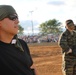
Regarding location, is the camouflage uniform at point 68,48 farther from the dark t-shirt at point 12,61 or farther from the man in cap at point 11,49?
the dark t-shirt at point 12,61

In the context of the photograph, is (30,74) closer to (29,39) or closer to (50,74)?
(50,74)

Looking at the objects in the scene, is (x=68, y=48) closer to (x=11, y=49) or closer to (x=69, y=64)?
(x=69, y=64)

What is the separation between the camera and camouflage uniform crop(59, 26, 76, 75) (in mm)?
7918

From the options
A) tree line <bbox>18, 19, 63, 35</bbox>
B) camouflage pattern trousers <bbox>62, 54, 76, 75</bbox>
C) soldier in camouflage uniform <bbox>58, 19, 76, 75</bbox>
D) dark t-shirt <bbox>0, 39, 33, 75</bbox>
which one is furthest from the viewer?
tree line <bbox>18, 19, 63, 35</bbox>

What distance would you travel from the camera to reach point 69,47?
7957 millimetres

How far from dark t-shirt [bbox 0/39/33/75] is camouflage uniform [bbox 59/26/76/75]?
182 inches

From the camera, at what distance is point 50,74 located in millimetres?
12953

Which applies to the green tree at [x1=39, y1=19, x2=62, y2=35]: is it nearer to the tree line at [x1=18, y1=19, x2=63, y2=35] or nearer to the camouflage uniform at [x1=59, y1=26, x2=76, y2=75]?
the tree line at [x1=18, y1=19, x2=63, y2=35]

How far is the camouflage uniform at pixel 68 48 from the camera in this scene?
792 cm

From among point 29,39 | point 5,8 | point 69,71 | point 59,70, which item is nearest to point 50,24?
point 29,39

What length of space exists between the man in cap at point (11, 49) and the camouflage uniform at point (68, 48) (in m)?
4.52

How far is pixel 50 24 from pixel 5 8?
68.9 metres

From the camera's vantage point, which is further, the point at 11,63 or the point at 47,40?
the point at 47,40

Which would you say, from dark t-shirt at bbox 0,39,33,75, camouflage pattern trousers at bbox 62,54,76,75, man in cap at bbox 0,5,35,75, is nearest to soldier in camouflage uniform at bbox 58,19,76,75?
camouflage pattern trousers at bbox 62,54,76,75
